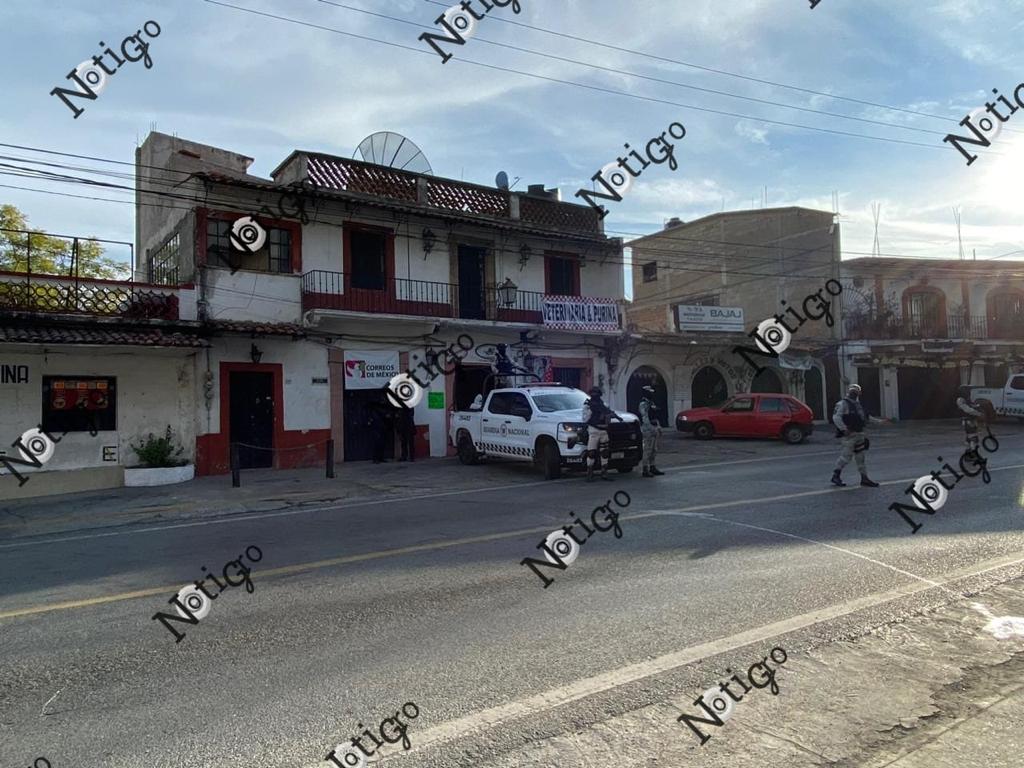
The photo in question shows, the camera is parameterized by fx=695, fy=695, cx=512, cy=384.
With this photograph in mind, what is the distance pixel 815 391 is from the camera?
1169 inches

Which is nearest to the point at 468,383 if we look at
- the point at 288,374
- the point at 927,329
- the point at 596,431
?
the point at 288,374

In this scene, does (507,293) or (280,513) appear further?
(507,293)

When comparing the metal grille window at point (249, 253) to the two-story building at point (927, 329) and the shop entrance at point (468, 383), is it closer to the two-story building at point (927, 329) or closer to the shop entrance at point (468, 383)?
the shop entrance at point (468, 383)

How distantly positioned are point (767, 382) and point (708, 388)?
128 inches

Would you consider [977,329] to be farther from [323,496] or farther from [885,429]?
[323,496]

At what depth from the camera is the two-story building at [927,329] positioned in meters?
30.6

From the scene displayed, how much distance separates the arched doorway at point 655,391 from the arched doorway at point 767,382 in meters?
4.81

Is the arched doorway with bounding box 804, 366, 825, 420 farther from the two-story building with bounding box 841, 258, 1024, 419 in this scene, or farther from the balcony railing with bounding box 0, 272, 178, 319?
the balcony railing with bounding box 0, 272, 178, 319

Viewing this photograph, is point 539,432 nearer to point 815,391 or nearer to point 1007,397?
point 815,391

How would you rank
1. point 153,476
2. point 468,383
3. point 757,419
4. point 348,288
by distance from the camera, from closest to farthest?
1. point 153,476
2. point 348,288
3. point 468,383
4. point 757,419

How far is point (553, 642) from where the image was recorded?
477cm

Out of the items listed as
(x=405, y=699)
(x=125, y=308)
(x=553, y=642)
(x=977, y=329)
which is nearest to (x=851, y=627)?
(x=553, y=642)

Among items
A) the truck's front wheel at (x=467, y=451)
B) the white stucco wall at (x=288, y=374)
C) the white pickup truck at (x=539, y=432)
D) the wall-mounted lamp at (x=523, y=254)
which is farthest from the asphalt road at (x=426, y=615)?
the wall-mounted lamp at (x=523, y=254)

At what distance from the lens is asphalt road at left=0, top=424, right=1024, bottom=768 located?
3701 millimetres
